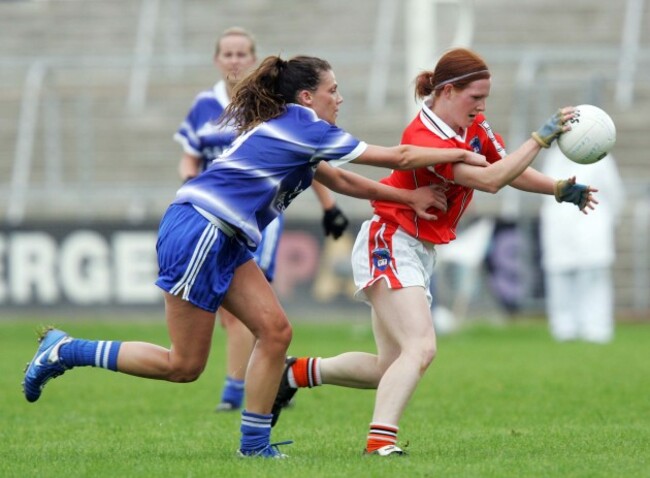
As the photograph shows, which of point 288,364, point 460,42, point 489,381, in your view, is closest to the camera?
point 288,364

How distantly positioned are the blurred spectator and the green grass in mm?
1858

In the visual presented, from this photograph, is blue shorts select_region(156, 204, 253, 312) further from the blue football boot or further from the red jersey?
the red jersey

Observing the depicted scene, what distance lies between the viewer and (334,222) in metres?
8.36

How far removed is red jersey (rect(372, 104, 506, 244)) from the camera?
641 cm

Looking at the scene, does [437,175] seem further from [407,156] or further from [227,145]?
[227,145]

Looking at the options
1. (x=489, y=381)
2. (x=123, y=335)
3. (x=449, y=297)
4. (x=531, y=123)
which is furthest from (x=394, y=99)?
(x=489, y=381)

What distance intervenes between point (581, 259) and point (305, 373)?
924cm

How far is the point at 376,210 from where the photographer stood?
6.72m

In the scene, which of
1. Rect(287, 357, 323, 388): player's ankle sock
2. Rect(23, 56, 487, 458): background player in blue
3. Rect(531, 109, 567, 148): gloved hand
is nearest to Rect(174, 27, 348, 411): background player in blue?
Rect(287, 357, 323, 388): player's ankle sock

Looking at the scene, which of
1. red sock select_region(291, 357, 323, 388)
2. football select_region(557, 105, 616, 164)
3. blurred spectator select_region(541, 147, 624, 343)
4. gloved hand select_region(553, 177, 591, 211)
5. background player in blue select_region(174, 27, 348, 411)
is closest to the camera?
football select_region(557, 105, 616, 164)

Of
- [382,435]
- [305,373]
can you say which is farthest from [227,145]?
[382,435]

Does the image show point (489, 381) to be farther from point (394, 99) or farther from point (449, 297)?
point (394, 99)

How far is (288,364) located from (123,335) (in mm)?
8492

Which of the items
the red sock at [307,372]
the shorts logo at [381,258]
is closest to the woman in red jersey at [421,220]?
the shorts logo at [381,258]
